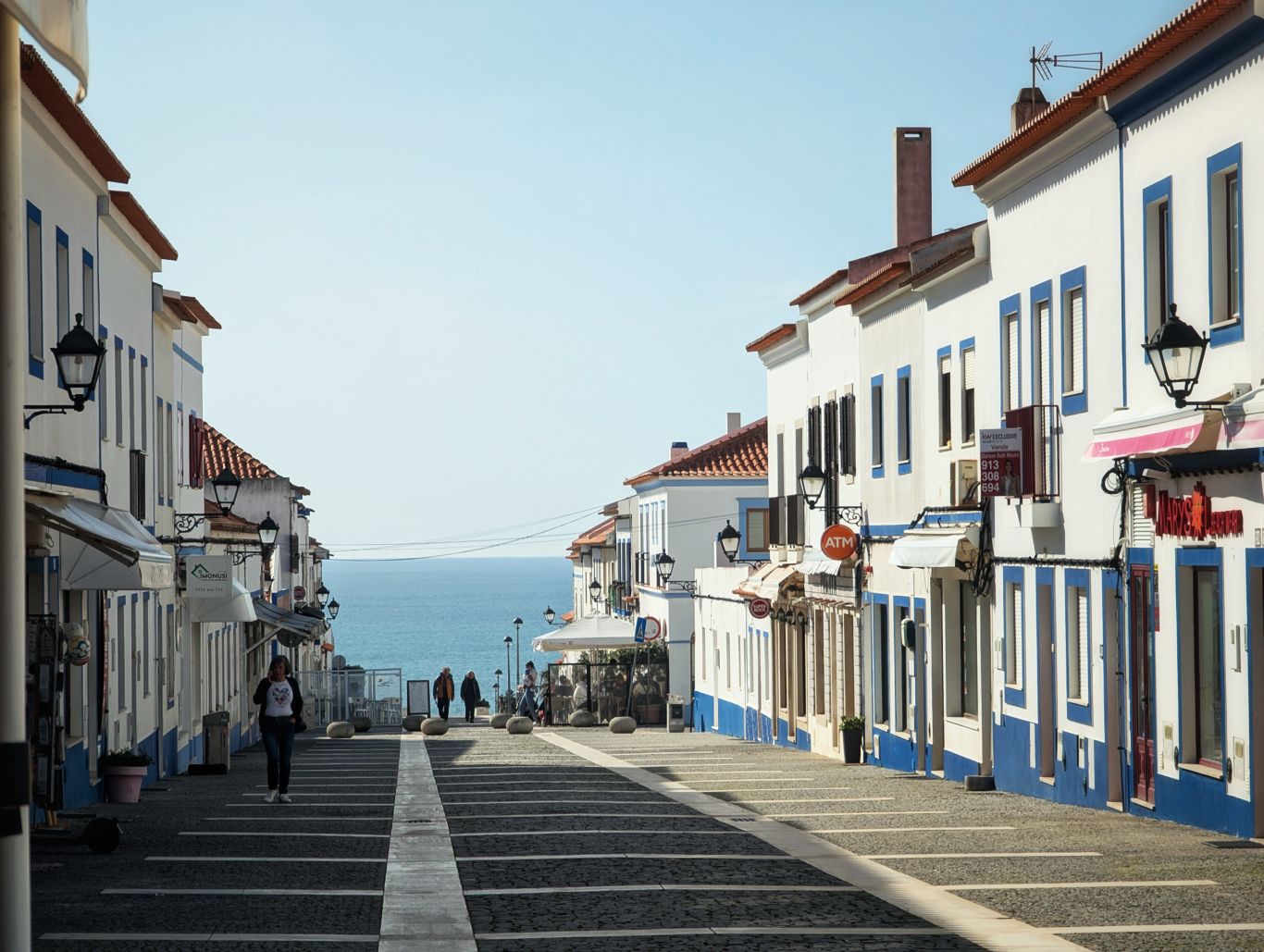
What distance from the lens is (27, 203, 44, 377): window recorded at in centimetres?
1667

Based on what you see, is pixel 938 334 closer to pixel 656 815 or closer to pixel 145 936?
pixel 656 815

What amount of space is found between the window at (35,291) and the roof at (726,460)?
4026 cm

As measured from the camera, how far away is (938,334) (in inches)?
969

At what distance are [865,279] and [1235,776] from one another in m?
15.8

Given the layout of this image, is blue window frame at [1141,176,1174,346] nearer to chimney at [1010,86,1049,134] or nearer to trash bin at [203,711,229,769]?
chimney at [1010,86,1049,134]

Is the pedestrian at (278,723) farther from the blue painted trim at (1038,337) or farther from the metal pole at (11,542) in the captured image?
the metal pole at (11,542)

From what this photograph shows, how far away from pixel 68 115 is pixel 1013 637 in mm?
12373

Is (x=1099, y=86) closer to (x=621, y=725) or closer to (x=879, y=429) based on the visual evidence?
(x=879, y=429)

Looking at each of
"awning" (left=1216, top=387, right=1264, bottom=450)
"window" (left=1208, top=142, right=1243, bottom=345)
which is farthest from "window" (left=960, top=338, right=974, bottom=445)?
"awning" (left=1216, top=387, right=1264, bottom=450)

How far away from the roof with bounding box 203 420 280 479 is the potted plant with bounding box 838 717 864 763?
21246 mm

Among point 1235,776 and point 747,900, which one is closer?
point 747,900

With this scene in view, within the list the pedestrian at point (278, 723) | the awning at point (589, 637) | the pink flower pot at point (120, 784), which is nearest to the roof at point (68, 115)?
the pedestrian at point (278, 723)

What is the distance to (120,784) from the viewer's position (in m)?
19.0

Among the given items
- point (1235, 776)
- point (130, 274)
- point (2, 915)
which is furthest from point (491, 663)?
point (2, 915)
